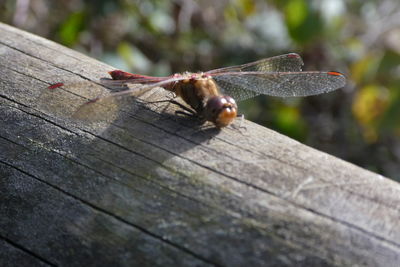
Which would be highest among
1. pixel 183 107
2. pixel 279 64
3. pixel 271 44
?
pixel 279 64

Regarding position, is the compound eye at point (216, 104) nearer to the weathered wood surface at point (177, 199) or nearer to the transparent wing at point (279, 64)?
the weathered wood surface at point (177, 199)

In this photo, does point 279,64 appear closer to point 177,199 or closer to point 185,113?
point 185,113

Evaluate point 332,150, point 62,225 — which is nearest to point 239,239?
point 62,225

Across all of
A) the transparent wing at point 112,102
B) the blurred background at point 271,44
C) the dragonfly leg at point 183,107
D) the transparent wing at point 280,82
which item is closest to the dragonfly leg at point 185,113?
the dragonfly leg at point 183,107

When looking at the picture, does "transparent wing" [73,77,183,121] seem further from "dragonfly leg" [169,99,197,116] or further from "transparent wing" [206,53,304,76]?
"transparent wing" [206,53,304,76]

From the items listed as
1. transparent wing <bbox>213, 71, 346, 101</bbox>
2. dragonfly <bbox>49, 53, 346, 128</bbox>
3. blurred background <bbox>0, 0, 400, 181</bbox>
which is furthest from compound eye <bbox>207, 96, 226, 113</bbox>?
blurred background <bbox>0, 0, 400, 181</bbox>

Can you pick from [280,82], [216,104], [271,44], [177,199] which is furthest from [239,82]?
[271,44]
